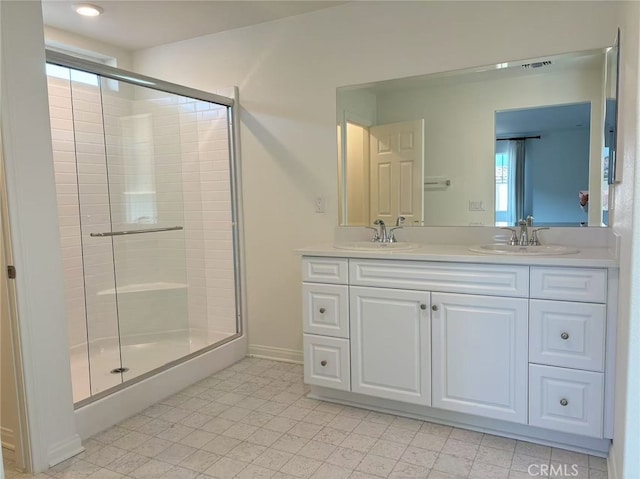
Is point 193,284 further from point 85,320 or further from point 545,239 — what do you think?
point 545,239

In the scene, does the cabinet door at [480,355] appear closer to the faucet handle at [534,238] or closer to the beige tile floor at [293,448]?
the beige tile floor at [293,448]

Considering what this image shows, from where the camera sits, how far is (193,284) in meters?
3.50

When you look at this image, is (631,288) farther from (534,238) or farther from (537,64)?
(537,64)

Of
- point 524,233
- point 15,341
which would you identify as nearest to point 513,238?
point 524,233

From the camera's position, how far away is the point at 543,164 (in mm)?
2416

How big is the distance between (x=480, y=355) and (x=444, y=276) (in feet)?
1.31

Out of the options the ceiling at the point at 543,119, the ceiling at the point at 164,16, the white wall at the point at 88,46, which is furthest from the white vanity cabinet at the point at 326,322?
the white wall at the point at 88,46

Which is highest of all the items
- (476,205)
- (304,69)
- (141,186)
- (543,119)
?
(304,69)

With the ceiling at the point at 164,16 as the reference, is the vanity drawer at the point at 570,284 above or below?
below

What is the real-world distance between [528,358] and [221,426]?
1.53 meters

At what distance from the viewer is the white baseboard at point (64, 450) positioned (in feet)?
6.58

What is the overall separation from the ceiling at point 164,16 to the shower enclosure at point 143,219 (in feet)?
1.29

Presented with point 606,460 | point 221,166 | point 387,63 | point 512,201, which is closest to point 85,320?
point 221,166

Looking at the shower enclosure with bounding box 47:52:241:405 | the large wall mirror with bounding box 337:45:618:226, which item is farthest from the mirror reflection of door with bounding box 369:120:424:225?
the shower enclosure with bounding box 47:52:241:405
